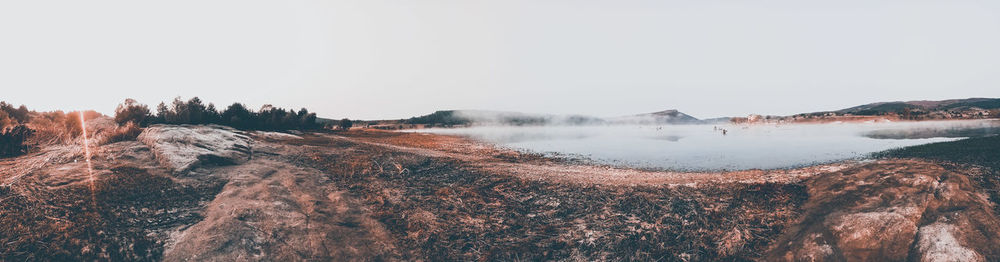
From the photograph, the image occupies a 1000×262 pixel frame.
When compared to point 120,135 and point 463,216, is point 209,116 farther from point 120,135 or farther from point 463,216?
point 463,216

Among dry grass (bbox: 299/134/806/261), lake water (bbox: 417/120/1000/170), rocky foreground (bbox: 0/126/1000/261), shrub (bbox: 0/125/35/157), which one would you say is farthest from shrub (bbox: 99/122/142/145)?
lake water (bbox: 417/120/1000/170)

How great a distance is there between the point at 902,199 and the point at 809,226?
2487 mm

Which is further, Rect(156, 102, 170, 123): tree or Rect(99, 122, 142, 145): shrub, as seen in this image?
Rect(156, 102, 170, 123): tree

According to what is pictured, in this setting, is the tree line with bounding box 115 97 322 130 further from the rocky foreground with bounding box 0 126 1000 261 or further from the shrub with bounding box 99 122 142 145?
the rocky foreground with bounding box 0 126 1000 261

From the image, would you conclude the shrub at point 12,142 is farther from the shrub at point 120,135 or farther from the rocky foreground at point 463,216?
the shrub at point 120,135

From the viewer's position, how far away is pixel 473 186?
1370 cm

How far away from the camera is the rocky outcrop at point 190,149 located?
12102 mm

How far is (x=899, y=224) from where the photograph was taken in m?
7.48

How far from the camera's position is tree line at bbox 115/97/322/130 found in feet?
82.0

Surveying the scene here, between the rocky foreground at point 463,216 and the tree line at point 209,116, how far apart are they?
15.9 metres

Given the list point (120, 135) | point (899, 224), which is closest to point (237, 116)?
point (120, 135)

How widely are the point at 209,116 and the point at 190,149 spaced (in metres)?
29.8

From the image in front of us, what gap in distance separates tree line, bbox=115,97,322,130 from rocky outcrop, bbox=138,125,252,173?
1269cm

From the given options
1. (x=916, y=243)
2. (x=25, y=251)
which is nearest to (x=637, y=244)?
(x=916, y=243)
